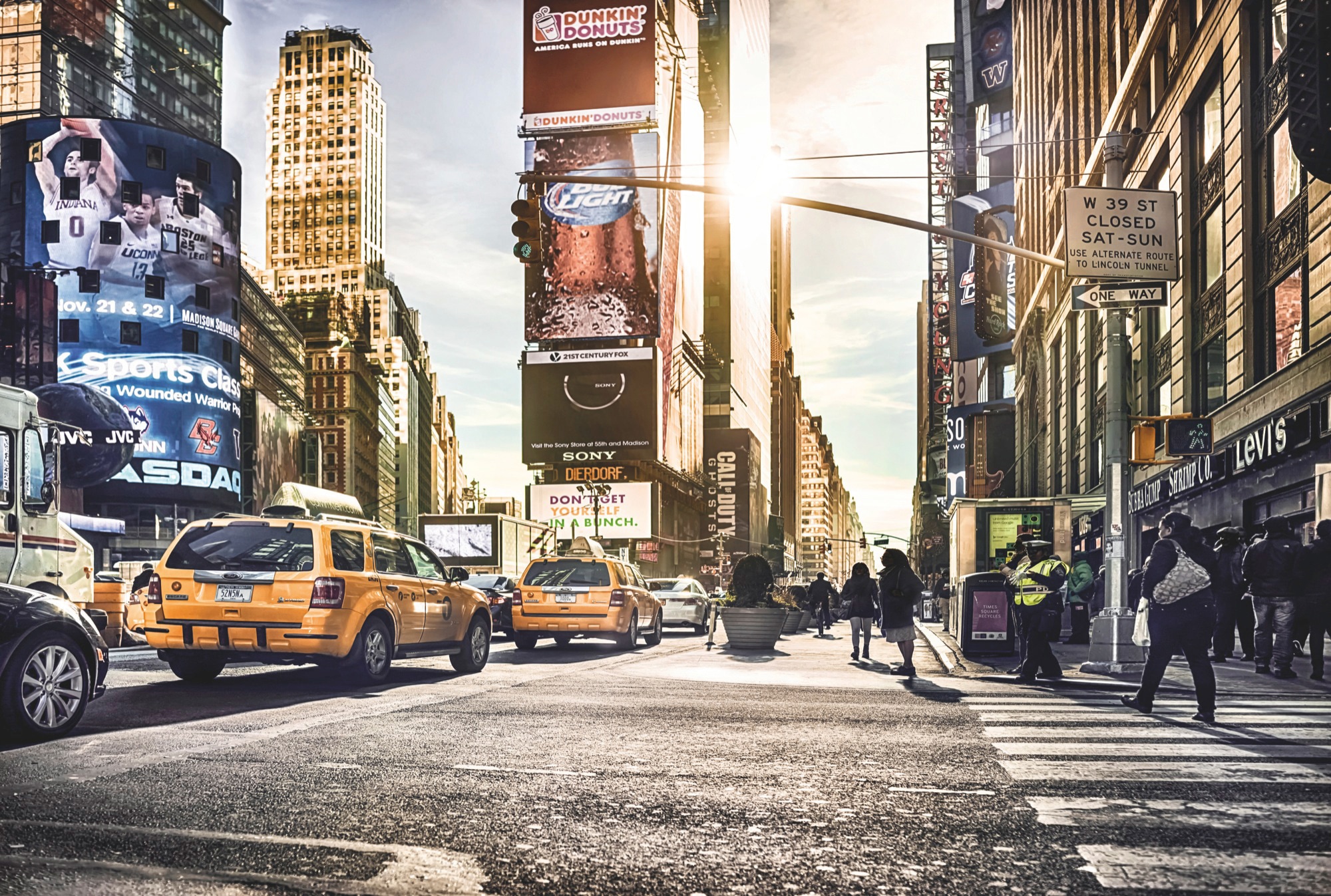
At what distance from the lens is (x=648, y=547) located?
113812mm

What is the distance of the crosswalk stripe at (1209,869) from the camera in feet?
15.3

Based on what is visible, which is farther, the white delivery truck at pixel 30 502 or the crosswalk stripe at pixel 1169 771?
the white delivery truck at pixel 30 502

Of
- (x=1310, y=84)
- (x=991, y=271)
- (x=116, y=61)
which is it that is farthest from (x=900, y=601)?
(x=116, y=61)

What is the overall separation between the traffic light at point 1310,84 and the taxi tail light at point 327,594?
13924 millimetres

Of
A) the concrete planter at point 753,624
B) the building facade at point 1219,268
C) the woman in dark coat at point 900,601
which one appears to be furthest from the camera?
the concrete planter at point 753,624

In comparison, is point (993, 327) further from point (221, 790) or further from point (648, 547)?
point (221, 790)

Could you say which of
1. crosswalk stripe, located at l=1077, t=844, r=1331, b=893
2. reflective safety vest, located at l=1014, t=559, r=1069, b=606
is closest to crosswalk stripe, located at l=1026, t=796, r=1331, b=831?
crosswalk stripe, located at l=1077, t=844, r=1331, b=893

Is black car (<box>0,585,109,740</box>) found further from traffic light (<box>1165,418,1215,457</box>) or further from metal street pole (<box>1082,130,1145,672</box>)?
traffic light (<box>1165,418,1215,457</box>)

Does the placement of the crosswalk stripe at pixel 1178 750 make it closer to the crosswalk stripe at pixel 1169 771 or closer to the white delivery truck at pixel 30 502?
the crosswalk stripe at pixel 1169 771

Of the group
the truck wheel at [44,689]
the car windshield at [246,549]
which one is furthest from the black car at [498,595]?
the truck wheel at [44,689]

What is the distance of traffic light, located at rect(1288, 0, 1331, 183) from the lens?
1659 centimetres

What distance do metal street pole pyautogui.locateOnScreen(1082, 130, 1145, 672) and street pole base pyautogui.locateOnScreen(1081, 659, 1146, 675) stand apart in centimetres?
1

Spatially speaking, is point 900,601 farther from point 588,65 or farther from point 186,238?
point 588,65

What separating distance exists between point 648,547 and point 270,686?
101 metres
